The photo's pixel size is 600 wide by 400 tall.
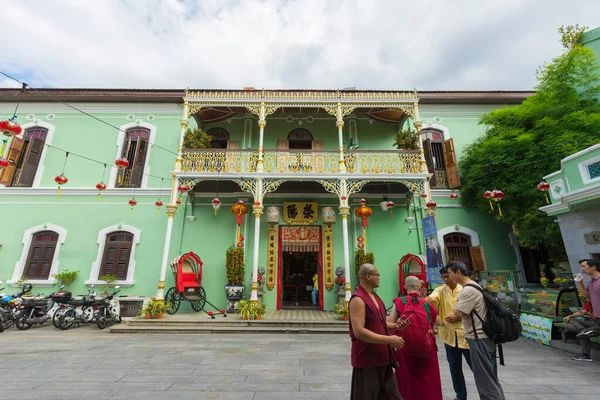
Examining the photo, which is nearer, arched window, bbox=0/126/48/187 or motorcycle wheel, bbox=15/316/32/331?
motorcycle wheel, bbox=15/316/32/331

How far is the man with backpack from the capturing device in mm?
2443

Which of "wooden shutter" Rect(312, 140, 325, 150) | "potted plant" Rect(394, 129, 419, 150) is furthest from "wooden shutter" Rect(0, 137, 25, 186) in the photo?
"potted plant" Rect(394, 129, 419, 150)

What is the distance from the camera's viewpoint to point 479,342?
258 centimetres

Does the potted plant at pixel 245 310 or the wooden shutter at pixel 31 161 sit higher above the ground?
the wooden shutter at pixel 31 161

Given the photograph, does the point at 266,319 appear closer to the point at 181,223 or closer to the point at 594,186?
the point at 181,223

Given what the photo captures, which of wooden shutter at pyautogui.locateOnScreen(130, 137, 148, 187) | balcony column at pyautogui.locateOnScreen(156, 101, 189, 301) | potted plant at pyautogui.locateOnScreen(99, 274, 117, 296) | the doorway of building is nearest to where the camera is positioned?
balcony column at pyautogui.locateOnScreen(156, 101, 189, 301)

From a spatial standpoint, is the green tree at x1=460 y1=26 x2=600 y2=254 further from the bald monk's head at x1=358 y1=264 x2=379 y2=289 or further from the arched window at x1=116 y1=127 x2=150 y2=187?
the arched window at x1=116 y1=127 x2=150 y2=187

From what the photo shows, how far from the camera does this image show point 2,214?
9586 millimetres

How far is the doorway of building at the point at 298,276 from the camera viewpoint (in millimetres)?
10227

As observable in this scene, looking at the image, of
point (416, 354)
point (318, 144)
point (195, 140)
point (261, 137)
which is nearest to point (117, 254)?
point (195, 140)

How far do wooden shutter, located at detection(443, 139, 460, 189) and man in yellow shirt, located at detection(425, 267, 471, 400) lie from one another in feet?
25.8

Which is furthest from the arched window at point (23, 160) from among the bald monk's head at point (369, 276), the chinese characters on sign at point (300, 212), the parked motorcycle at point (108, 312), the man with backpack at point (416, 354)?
the man with backpack at point (416, 354)

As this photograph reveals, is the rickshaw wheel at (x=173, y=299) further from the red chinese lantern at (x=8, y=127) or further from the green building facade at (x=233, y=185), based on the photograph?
the red chinese lantern at (x=8, y=127)

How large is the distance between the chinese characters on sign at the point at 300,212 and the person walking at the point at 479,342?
288 inches
